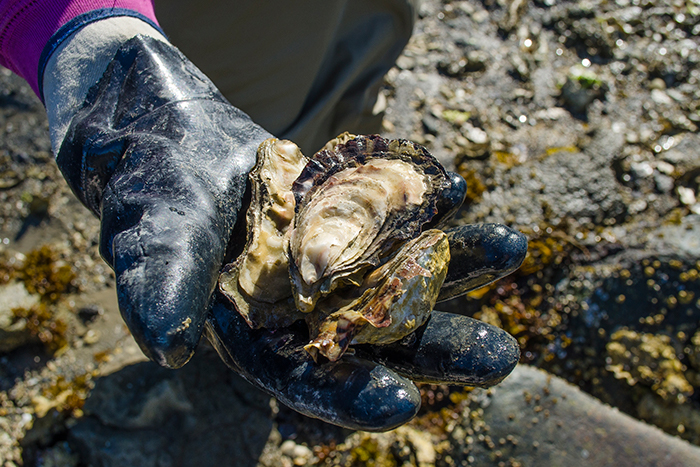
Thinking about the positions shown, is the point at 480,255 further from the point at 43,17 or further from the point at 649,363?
the point at 649,363

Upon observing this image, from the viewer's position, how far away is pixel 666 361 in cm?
348

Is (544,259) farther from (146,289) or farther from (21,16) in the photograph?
(21,16)

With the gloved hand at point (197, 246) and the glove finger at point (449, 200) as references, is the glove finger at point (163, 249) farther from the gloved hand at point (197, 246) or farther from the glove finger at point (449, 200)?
the glove finger at point (449, 200)

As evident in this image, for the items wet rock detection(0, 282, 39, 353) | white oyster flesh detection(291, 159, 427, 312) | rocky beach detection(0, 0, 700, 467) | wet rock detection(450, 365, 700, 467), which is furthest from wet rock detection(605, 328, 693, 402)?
wet rock detection(0, 282, 39, 353)

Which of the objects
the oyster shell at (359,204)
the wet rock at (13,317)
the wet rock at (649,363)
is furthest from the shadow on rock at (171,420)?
the wet rock at (649,363)

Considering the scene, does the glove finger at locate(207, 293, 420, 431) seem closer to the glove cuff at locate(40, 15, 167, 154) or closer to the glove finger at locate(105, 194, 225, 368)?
the glove finger at locate(105, 194, 225, 368)

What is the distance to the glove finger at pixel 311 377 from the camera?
144 centimetres

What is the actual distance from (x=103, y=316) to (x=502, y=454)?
10.5 ft

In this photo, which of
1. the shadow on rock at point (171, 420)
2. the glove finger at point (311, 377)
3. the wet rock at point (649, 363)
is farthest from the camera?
the wet rock at point (649, 363)

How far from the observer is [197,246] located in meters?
1.52

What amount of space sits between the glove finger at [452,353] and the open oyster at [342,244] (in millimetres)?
104

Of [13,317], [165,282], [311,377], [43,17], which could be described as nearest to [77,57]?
[43,17]

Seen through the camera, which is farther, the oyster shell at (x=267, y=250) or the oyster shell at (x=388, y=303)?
the oyster shell at (x=267, y=250)

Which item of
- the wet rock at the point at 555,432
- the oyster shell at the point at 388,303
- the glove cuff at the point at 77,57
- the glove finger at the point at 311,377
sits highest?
the glove cuff at the point at 77,57
